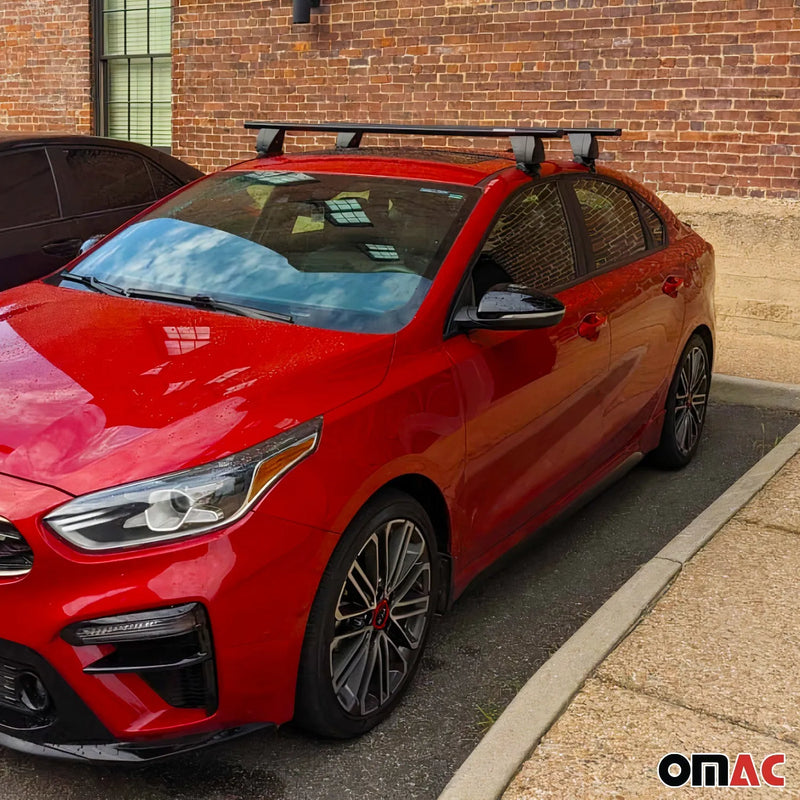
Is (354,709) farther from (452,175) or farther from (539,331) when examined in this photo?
(452,175)

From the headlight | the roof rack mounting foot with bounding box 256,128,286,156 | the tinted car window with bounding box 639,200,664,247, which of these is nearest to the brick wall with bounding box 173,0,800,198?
the tinted car window with bounding box 639,200,664,247

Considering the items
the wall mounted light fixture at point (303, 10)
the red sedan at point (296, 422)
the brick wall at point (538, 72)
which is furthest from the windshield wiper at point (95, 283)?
the wall mounted light fixture at point (303, 10)

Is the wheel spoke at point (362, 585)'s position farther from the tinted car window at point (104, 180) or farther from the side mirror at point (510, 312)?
the tinted car window at point (104, 180)

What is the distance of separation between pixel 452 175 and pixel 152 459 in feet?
6.81

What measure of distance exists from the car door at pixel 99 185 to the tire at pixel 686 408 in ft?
11.9

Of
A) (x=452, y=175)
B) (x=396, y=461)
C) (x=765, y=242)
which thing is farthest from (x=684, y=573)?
(x=765, y=242)

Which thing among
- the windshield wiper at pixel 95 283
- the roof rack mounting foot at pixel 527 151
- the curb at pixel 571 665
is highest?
the roof rack mounting foot at pixel 527 151

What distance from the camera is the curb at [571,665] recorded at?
2.88m

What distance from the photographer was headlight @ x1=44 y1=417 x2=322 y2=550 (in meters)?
2.64

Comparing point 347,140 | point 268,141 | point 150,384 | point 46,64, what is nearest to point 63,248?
point 268,141

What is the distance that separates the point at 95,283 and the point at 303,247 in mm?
825

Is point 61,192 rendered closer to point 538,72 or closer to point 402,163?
point 402,163

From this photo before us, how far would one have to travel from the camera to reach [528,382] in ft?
13.2

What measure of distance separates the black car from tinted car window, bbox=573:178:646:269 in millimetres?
3237
